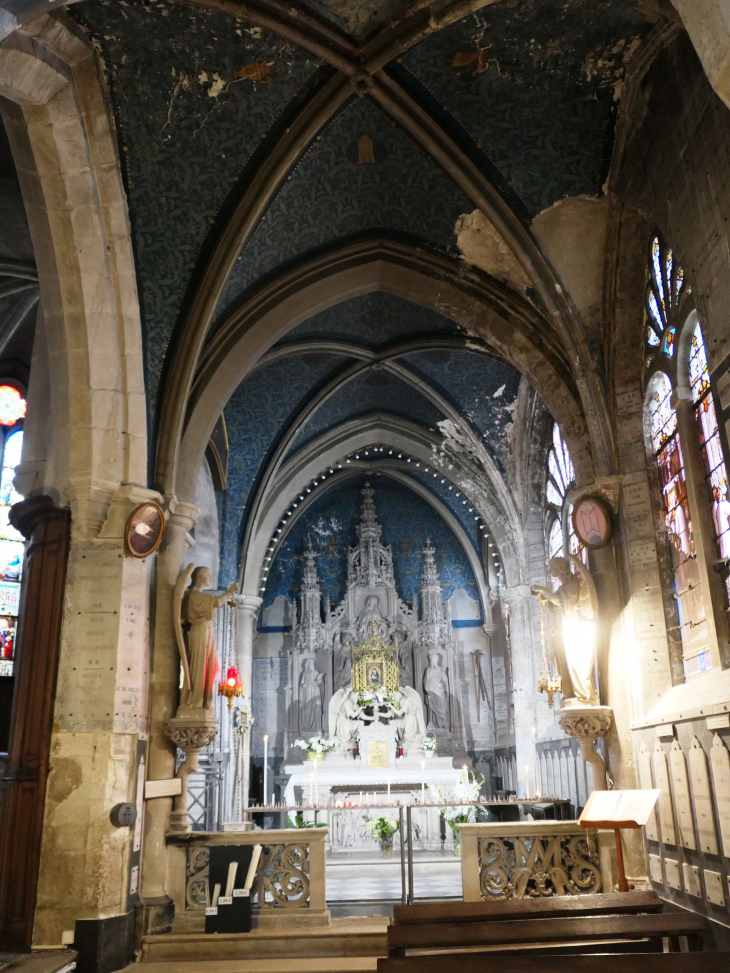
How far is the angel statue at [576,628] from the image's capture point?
26.9ft

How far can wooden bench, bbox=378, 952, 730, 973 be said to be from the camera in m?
3.75

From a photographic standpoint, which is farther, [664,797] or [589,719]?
[589,719]

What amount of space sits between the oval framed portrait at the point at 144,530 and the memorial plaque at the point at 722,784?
16.2ft

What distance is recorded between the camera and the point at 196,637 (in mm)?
8281

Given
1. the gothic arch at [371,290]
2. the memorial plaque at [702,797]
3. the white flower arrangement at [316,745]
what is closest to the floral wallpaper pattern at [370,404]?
the gothic arch at [371,290]

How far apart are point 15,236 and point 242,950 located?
8.05 meters

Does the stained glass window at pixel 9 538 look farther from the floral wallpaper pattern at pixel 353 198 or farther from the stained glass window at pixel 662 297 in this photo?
the stained glass window at pixel 662 297

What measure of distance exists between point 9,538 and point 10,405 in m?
1.97

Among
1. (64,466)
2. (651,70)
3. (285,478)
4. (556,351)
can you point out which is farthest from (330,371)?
(651,70)

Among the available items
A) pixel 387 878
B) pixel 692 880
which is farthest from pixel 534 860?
pixel 387 878

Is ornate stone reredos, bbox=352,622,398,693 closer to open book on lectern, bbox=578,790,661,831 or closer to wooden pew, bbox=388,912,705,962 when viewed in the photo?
open book on lectern, bbox=578,790,661,831

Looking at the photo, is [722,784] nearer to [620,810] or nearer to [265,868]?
[620,810]

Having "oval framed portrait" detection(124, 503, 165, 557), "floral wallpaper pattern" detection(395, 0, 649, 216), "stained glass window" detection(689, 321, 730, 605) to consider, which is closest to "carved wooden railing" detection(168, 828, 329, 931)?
"oval framed portrait" detection(124, 503, 165, 557)

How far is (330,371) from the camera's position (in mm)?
12875
